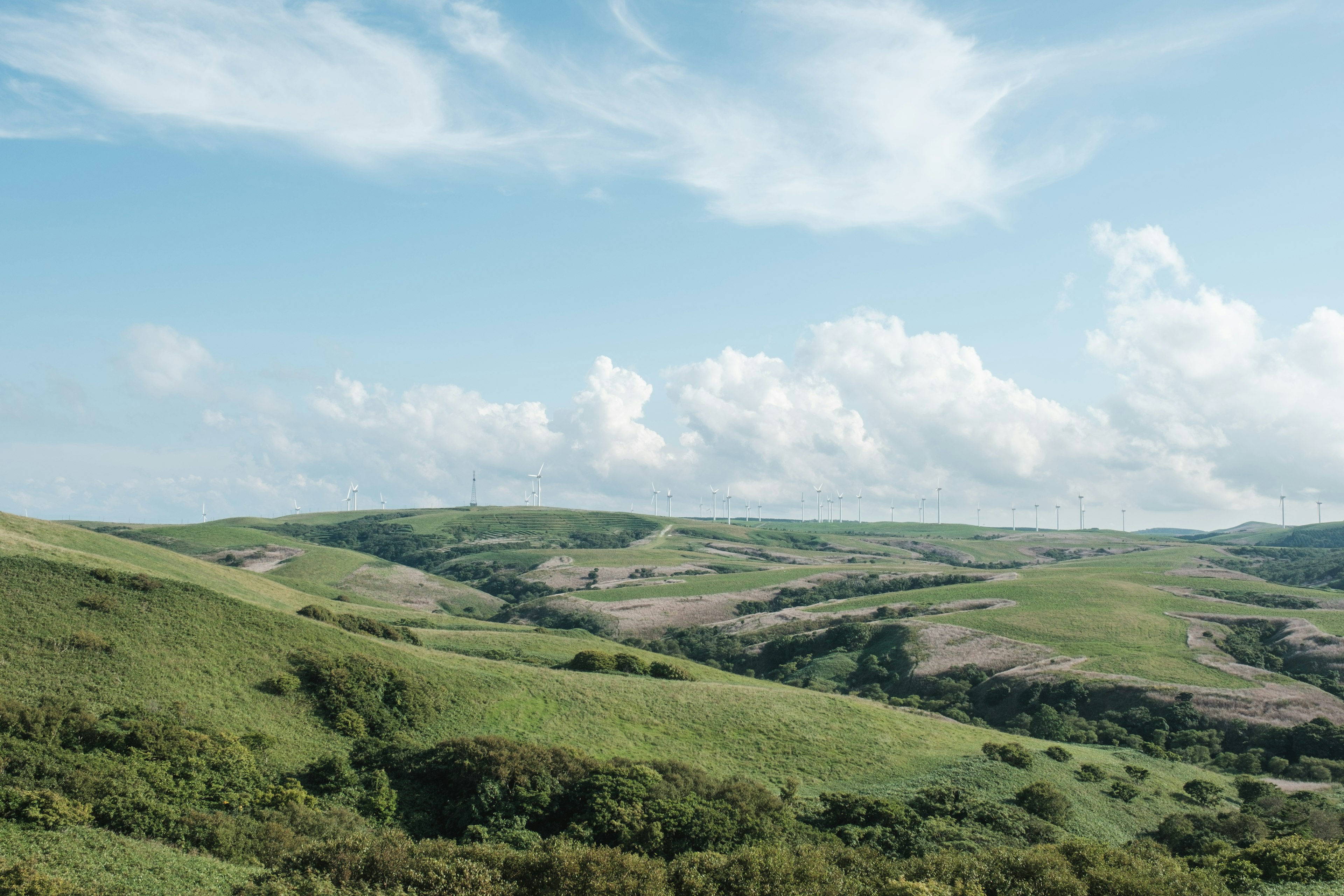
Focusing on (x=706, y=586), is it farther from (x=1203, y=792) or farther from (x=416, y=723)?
(x=416, y=723)

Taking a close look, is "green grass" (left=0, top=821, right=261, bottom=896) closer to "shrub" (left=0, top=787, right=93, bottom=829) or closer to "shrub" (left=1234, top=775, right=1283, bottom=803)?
"shrub" (left=0, top=787, right=93, bottom=829)

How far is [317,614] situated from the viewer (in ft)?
209

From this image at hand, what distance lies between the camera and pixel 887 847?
36.2 m

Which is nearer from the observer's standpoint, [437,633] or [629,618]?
[437,633]

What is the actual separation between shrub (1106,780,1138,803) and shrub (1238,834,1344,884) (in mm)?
14445

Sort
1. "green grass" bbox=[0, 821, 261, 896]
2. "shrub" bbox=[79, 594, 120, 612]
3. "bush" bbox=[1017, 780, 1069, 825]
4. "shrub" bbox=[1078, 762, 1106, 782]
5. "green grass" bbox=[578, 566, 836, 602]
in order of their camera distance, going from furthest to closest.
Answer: "green grass" bbox=[578, 566, 836, 602]
"shrub" bbox=[1078, 762, 1106, 782]
"shrub" bbox=[79, 594, 120, 612]
"bush" bbox=[1017, 780, 1069, 825]
"green grass" bbox=[0, 821, 261, 896]

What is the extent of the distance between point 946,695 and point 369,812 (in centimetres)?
6398

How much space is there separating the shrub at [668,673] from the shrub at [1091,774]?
1029 inches

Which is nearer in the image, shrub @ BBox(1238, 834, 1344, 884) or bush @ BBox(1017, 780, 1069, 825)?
shrub @ BBox(1238, 834, 1344, 884)

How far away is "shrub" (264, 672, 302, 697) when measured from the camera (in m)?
43.0

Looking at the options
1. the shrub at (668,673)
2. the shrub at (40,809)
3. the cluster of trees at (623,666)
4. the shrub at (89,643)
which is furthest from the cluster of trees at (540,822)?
the shrub at (668,673)

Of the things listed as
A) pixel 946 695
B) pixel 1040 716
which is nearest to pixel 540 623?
pixel 946 695

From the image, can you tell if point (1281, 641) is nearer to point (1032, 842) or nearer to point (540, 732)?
point (1032, 842)

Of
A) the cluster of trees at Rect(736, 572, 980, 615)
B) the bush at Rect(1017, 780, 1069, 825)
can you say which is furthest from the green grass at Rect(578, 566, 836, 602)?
the bush at Rect(1017, 780, 1069, 825)
